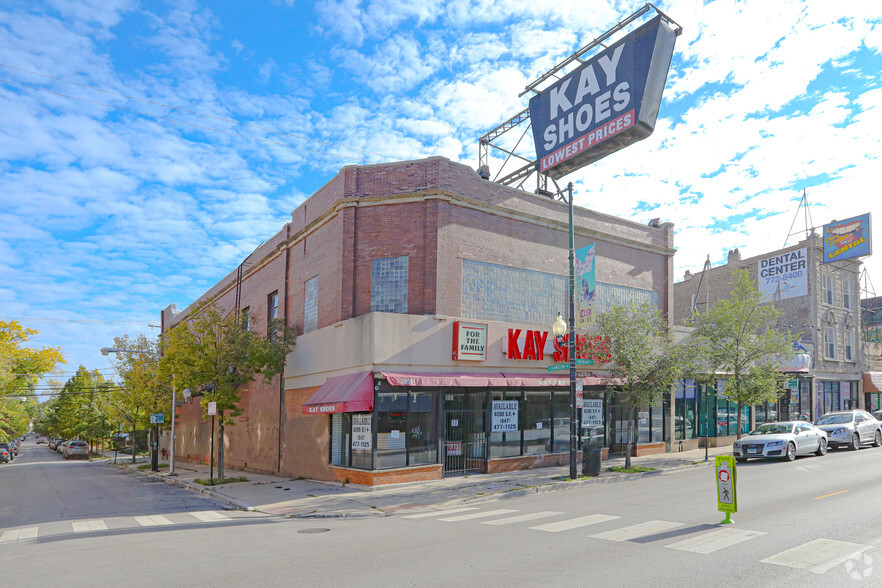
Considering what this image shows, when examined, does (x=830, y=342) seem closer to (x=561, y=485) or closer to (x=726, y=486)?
(x=561, y=485)

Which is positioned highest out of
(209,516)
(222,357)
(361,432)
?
(222,357)

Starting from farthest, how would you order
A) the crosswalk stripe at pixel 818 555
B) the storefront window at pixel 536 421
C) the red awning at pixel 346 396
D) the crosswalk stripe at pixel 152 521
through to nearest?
the storefront window at pixel 536 421
the red awning at pixel 346 396
the crosswalk stripe at pixel 152 521
the crosswalk stripe at pixel 818 555

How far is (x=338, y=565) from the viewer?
325 inches

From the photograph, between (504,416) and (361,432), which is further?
(504,416)

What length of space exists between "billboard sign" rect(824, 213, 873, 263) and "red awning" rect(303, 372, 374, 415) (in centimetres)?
3318

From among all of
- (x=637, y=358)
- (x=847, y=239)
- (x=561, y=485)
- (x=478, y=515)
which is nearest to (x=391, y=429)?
(x=561, y=485)

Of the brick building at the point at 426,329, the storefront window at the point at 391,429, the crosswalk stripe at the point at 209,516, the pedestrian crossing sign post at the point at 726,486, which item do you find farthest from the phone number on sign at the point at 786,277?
the crosswalk stripe at the point at 209,516

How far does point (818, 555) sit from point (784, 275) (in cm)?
3555

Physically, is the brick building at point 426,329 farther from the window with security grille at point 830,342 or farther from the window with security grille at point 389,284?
the window with security grille at point 830,342

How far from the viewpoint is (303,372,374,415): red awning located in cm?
1708

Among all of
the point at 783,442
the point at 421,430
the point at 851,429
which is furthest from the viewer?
the point at 851,429

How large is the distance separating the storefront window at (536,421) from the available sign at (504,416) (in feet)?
2.02

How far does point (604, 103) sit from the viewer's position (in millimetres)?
19641

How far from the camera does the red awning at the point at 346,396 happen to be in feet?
56.0
